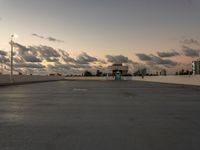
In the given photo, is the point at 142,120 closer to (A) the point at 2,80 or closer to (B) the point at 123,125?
(B) the point at 123,125

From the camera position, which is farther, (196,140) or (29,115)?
(29,115)

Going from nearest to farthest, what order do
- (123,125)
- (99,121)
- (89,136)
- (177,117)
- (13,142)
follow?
1. (13,142)
2. (89,136)
3. (123,125)
4. (99,121)
5. (177,117)

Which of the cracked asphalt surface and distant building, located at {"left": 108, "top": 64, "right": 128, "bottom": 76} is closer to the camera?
the cracked asphalt surface

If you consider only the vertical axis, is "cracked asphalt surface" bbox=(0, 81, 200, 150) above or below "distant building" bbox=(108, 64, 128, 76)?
below

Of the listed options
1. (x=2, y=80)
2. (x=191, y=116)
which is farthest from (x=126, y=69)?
(x=191, y=116)

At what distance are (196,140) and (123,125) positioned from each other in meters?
2.91

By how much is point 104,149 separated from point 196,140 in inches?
94.0

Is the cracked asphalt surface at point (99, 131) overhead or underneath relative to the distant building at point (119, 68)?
underneath

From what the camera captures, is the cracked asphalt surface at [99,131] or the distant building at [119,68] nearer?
the cracked asphalt surface at [99,131]

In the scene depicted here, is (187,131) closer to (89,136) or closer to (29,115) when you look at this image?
(89,136)

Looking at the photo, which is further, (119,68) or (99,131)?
(119,68)

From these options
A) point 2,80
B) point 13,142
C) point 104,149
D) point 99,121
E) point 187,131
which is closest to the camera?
point 104,149

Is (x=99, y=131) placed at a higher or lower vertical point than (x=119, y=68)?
lower

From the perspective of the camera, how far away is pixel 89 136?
30.4 ft
